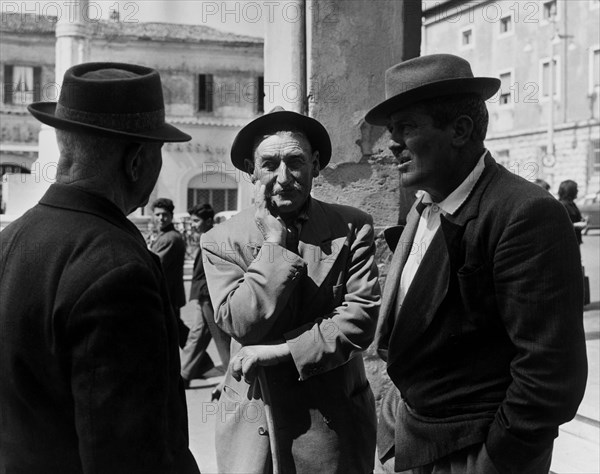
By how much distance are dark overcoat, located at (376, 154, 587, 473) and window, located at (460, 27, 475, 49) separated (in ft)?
121

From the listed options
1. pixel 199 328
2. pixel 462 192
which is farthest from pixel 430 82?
pixel 199 328

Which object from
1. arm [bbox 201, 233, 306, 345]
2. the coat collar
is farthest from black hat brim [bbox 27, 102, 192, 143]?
arm [bbox 201, 233, 306, 345]

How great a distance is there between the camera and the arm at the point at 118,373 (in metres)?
1.68

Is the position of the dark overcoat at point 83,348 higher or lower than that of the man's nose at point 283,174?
lower

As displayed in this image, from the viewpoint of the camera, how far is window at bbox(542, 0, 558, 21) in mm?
33162

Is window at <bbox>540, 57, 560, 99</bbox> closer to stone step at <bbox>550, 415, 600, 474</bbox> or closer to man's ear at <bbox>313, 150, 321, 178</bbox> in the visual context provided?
stone step at <bbox>550, 415, 600, 474</bbox>

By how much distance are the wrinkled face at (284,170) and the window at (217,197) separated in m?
30.0

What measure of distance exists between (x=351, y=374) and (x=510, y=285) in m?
1.13

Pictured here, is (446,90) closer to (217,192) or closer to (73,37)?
(73,37)

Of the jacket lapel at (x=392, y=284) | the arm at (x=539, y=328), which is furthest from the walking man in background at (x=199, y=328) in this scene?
the arm at (x=539, y=328)

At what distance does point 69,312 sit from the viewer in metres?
1.70

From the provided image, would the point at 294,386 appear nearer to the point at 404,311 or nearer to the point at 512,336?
the point at 404,311

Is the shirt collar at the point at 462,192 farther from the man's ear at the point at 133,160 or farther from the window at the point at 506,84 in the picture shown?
the window at the point at 506,84

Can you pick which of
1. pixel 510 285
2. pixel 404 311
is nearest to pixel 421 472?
pixel 404 311
